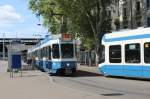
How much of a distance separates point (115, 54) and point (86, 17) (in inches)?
1275

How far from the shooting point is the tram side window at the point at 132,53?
102ft

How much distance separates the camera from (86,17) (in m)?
66.1

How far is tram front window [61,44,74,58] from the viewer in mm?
38550

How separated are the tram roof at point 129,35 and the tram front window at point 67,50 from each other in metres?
3.56

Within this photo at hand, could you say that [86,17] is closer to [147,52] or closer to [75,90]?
[147,52]

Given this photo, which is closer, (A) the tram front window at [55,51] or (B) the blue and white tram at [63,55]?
(B) the blue and white tram at [63,55]

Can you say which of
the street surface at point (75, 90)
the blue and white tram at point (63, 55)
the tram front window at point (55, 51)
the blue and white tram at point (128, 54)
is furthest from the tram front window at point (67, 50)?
the street surface at point (75, 90)

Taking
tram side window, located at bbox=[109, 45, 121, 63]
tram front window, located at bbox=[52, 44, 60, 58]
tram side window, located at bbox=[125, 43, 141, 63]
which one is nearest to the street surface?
tram side window, located at bbox=[125, 43, 141, 63]

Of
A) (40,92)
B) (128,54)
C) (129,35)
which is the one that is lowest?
(40,92)

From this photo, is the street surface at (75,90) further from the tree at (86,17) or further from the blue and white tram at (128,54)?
the tree at (86,17)

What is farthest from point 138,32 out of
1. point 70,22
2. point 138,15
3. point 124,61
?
point 138,15

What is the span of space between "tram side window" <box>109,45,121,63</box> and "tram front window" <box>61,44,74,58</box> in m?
4.60

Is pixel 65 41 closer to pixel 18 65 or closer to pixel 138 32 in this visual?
pixel 18 65

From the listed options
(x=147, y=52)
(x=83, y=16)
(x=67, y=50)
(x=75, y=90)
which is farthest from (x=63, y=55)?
(x=83, y=16)
